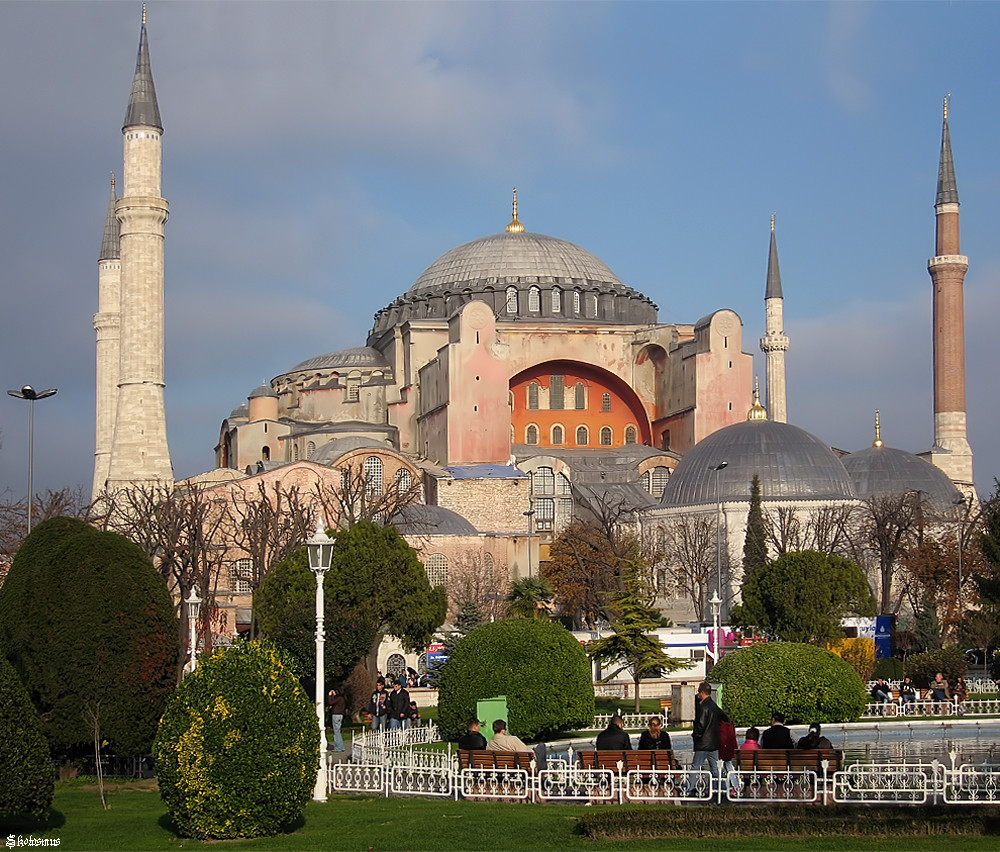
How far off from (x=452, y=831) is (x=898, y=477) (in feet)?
133

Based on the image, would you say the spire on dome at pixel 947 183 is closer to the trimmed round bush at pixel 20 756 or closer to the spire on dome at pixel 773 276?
the spire on dome at pixel 773 276

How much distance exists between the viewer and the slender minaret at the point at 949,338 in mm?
50250

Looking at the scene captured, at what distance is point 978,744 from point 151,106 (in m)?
26.6

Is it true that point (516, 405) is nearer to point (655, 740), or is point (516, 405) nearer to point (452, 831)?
point (655, 740)

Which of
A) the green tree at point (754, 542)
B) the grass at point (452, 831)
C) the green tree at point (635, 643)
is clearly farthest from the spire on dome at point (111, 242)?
the grass at point (452, 831)

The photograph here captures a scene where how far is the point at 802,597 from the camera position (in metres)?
29.8

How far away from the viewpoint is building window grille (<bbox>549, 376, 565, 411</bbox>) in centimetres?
5512

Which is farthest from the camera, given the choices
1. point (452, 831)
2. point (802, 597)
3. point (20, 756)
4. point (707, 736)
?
point (802, 597)

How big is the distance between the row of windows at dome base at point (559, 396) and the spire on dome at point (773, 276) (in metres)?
7.30

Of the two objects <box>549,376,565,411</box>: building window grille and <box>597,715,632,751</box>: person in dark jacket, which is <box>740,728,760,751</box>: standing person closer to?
<box>597,715,632,751</box>: person in dark jacket

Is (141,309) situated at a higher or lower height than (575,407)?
higher

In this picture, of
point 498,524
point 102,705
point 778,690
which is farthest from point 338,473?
point 102,705

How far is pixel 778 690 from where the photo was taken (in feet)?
63.9

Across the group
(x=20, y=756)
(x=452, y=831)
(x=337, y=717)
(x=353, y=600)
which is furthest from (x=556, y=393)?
(x=20, y=756)
